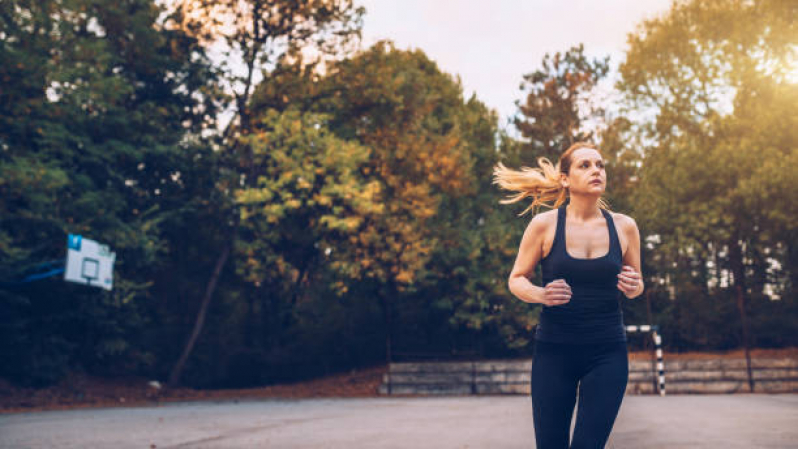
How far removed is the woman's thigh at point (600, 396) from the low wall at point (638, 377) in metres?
14.8

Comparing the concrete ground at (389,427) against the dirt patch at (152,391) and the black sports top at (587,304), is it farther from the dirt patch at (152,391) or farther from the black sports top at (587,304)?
the black sports top at (587,304)

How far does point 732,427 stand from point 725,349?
17212mm

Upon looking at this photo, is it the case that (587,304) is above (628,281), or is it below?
below

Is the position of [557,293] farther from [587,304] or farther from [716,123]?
[716,123]

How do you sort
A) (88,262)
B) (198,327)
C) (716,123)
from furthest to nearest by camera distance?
1. (716,123)
2. (198,327)
3. (88,262)

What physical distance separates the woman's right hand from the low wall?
15.1 metres

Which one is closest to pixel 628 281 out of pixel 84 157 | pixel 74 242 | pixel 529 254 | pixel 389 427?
pixel 529 254

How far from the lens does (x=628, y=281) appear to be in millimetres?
3369

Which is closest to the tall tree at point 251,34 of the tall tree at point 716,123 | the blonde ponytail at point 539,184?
the tall tree at point 716,123

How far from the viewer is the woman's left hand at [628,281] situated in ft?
11.0

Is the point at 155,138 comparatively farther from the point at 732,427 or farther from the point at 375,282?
the point at 732,427

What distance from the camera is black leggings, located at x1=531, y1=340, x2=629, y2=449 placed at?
3.36 metres

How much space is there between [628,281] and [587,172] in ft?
1.95

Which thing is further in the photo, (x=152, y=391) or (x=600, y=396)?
(x=152, y=391)
